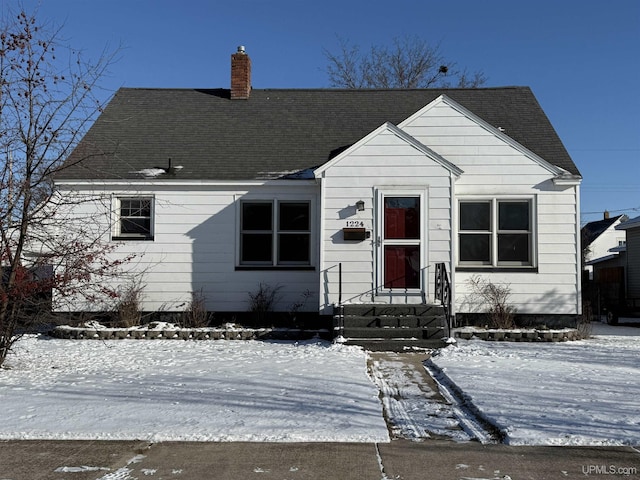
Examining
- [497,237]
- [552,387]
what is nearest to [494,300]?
[497,237]

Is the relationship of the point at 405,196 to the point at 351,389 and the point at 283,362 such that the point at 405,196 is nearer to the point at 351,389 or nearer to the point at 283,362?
the point at 283,362

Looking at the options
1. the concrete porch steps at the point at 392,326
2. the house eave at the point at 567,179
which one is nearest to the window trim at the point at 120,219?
the concrete porch steps at the point at 392,326

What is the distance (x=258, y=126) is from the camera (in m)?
15.1

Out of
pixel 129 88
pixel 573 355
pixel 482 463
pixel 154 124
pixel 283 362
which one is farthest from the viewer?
pixel 129 88

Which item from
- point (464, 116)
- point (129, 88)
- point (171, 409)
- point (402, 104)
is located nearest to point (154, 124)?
point (129, 88)

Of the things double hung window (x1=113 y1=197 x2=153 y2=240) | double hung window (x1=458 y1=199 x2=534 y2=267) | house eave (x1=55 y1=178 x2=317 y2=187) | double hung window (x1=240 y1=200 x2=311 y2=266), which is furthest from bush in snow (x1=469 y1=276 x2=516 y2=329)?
double hung window (x1=113 y1=197 x2=153 y2=240)

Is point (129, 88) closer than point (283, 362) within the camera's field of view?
No

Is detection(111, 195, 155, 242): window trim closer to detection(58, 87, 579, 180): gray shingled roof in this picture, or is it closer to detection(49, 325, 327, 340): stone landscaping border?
detection(58, 87, 579, 180): gray shingled roof

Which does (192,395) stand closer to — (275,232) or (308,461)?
(308,461)

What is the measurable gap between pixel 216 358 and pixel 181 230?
15.3ft

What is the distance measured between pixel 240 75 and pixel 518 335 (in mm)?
10187

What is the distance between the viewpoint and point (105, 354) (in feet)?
32.8

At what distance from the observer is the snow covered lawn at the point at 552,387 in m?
5.38

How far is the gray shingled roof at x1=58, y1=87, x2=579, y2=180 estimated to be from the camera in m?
13.7
